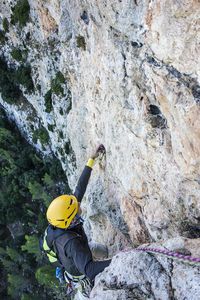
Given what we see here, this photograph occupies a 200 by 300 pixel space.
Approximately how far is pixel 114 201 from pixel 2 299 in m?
31.6

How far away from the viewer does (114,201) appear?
8617 mm

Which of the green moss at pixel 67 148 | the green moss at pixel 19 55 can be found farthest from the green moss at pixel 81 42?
the green moss at pixel 19 55

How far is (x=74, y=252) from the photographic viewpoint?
5297 mm

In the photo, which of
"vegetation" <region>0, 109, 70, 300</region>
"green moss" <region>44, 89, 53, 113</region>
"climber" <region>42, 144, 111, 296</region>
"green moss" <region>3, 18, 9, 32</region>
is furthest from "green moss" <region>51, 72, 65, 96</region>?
"vegetation" <region>0, 109, 70, 300</region>

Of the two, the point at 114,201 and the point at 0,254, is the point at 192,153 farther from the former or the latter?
the point at 0,254

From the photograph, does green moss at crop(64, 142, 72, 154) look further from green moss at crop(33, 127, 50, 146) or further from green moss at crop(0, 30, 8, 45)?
green moss at crop(0, 30, 8, 45)

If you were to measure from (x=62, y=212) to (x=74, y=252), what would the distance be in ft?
3.11

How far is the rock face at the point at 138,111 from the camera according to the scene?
427 cm

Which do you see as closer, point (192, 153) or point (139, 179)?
point (192, 153)

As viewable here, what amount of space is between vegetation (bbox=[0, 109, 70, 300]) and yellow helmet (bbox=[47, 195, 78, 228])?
69.3 ft

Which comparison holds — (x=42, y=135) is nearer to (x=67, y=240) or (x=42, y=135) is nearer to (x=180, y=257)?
(x=67, y=240)

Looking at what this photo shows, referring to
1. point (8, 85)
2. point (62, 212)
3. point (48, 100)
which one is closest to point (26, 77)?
point (48, 100)

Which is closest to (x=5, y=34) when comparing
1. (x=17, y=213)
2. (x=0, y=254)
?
(x=17, y=213)

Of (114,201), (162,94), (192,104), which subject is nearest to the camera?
(192,104)
